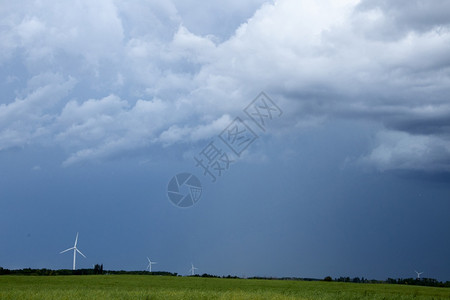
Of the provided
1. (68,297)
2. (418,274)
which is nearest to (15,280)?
(68,297)

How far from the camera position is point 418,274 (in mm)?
85625

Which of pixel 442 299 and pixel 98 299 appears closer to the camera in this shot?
pixel 98 299

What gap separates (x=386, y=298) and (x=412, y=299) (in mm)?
2115

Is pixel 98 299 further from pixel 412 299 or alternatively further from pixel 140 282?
pixel 140 282

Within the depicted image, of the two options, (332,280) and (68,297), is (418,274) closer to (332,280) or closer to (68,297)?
(332,280)

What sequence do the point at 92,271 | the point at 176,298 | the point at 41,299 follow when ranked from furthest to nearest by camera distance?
the point at 92,271
the point at 176,298
the point at 41,299

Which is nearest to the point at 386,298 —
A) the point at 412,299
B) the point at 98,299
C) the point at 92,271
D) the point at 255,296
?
the point at 412,299

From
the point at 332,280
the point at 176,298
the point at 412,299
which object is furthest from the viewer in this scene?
the point at 332,280

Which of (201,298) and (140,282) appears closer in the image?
(201,298)

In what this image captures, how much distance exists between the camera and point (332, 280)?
67750mm

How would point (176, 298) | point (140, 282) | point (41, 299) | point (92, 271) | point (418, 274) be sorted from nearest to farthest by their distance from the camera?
point (41, 299)
point (176, 298)
point (140, 282)
point (418, 274)
point (92, 271)

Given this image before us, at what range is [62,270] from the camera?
9612cm

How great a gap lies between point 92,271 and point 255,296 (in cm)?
6934

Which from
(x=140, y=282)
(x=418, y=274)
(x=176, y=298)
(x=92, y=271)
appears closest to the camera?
(x=176, y=298)
